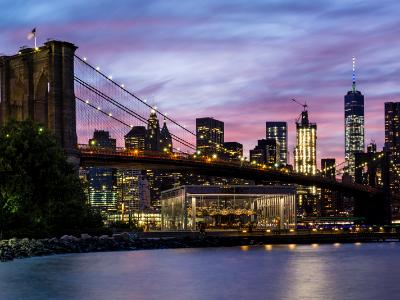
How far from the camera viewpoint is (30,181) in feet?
245

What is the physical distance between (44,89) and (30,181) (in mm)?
34694

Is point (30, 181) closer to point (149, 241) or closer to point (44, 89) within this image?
point (149, 241)

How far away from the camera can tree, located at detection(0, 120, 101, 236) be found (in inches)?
2911

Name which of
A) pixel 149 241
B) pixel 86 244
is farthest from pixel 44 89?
pixel 86 244

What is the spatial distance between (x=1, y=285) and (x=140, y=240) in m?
37.5

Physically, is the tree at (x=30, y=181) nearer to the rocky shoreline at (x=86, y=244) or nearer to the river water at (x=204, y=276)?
the rocky shoreline at (x=86, y=244)

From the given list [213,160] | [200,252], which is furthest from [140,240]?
[213,160]

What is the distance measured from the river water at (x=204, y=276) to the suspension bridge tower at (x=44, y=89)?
3132 cm

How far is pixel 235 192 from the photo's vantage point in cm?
10488

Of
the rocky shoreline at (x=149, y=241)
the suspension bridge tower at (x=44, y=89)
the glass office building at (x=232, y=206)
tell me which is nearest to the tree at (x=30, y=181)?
the rocky shoreline at (x=149, y=241)

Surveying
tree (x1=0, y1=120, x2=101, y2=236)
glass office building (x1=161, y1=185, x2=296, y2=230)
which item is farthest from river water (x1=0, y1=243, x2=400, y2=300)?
glass office building (x1=161, y1=185, x2=296, y2=230)

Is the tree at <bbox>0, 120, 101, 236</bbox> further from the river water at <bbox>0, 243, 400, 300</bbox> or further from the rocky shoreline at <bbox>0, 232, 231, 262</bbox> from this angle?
the river water at <bbox>0, 243, 400, 300</bbox>

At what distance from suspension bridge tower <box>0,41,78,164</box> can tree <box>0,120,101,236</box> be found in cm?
1800

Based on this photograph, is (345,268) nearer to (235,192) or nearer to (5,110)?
(235,192)
